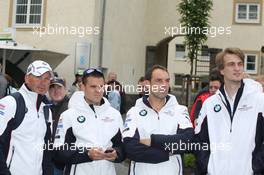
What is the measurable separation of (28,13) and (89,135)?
15280 mm

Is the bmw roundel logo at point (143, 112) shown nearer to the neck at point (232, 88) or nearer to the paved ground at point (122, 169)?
the neck at point (232, 88)

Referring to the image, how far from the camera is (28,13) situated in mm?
18875

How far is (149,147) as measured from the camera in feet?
14.6

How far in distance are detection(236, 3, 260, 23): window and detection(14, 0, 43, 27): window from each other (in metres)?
14.1

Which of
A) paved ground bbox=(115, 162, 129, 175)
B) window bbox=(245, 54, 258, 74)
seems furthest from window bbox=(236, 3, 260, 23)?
paved ground bbox=(115, 162, 129, 175)

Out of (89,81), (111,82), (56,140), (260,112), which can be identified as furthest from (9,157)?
(111,82)

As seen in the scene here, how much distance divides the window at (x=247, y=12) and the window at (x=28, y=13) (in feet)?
46.2

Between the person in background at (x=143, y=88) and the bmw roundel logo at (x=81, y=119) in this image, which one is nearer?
the bmw roundel logo at (x=81, y=119)

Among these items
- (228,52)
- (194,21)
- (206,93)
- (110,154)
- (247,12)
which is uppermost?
(247,12)

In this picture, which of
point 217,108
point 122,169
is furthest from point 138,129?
point 122,169

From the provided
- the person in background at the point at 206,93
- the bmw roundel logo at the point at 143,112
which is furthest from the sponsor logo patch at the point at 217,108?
the person in background at the point at 206,93

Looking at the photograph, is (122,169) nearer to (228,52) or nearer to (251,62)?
(228,52)

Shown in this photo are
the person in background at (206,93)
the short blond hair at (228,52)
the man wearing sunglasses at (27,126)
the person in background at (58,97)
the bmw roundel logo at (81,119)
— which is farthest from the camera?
the person in background at (206,93)

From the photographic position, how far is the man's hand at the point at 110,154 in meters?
4.44
